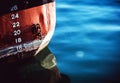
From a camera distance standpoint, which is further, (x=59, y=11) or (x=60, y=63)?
(x=59, y=11)

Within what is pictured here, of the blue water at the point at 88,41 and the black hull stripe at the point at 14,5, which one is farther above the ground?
the black hull stripe at the point at 14,5

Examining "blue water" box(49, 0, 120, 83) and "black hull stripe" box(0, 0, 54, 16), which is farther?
"blue water" box(49, 0, 120, 83)

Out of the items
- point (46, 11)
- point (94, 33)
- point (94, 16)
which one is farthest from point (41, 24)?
point (94, 16)

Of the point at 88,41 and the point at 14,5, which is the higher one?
the point at 14,5

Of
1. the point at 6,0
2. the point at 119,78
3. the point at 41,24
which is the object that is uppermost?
the point at 6,0

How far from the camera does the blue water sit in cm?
403

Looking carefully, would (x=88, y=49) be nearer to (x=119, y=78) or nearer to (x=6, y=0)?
(x=119, y=78)

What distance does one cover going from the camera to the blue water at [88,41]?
13.2 ft

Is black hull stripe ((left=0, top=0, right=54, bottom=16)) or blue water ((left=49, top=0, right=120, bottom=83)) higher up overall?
black hull stripe ((left=0, top=0, right=54, bottom=16))

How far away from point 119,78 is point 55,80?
882 mm

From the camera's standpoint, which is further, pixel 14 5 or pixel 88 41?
pixel 88 41

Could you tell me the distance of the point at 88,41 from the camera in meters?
5.01

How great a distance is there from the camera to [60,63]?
4.28m

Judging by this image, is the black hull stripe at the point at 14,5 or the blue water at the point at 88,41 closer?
the black hull stripe at the point at 14,5
